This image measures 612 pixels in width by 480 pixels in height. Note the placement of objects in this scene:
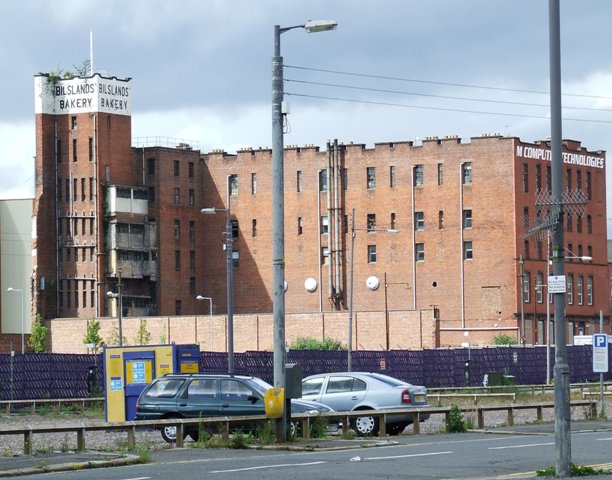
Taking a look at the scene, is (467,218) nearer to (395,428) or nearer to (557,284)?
(395,428)

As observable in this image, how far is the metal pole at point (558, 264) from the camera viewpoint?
19.5 m

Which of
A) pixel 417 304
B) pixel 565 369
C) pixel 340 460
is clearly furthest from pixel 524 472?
pixel 417 304

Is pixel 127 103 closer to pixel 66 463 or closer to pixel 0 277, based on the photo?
pixel 0 277

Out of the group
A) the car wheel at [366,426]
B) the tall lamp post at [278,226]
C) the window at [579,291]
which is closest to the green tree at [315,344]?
the window at [579,291]

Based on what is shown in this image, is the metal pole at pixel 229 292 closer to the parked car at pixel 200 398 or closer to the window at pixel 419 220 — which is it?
Answer: the parked car at pixel 200 398

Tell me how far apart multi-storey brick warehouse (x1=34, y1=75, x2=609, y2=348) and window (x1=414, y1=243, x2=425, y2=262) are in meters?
0.19

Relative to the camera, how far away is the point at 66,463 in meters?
23.9

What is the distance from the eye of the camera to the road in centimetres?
2120

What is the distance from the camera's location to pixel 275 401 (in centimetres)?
2802

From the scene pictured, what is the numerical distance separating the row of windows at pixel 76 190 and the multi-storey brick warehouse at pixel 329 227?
0.10 m

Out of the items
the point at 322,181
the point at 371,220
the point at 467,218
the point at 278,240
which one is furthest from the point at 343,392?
the point at 322,181

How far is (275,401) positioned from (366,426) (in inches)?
216

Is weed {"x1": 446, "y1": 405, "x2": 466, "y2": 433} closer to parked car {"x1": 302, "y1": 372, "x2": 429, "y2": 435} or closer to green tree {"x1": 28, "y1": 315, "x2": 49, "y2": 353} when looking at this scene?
parked car {"x1": 302, "y1": 372, "x2": 429, "y2": 435}

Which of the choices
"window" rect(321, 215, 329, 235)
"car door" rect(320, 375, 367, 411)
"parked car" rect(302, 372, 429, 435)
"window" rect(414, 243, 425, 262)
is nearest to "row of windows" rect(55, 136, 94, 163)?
"window" rect(321, 215, 329, 235)
